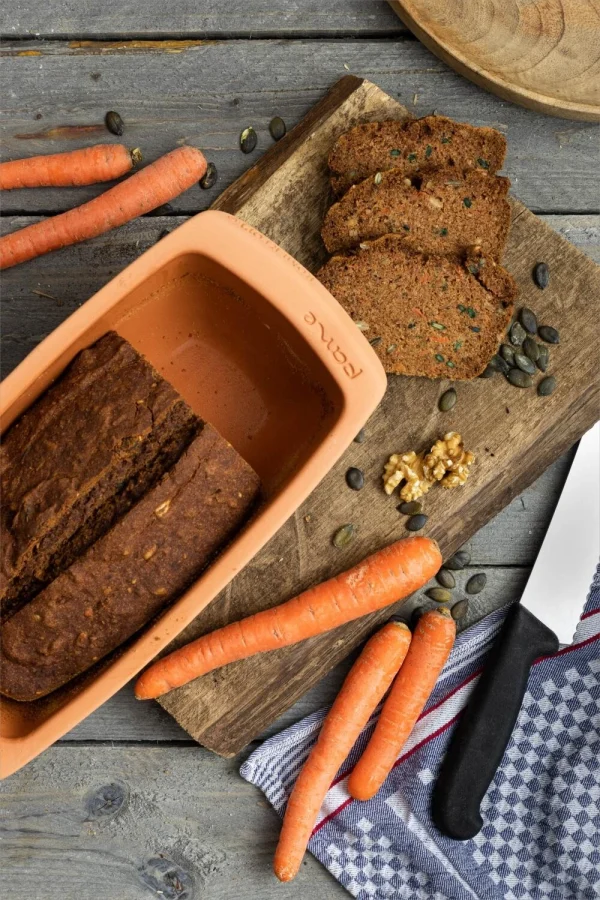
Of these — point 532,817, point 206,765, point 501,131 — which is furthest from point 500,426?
point 206,765

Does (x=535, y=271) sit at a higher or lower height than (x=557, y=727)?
higher

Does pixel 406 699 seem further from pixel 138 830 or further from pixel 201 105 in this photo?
pixel 201 105

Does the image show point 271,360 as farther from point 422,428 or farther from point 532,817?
point 532,817

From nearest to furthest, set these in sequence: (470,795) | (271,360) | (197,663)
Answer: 1. (271,360)
2. (197,663)
3. (470,795)

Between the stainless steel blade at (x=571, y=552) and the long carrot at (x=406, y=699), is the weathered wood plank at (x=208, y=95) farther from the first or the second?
the long carrot at (x=406, y=699)

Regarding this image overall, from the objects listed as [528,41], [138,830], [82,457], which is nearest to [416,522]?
[82,457]

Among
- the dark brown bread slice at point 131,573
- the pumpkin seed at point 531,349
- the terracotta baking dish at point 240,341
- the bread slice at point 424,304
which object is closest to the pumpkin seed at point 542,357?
the pumpkin seed at point 531,349
